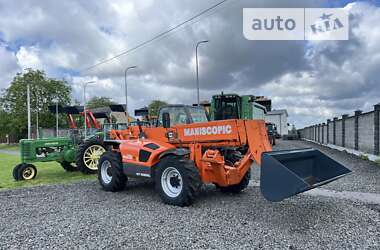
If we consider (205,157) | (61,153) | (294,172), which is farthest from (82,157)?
(294,172)

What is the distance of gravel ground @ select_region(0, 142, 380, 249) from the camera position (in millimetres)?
4508

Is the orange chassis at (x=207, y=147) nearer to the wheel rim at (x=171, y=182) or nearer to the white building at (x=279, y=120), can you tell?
the wheel rim at (x=171, y=182)

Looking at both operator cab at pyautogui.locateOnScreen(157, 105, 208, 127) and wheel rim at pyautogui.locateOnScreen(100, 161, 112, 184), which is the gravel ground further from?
operator cab at pyautogui.locateOnScreen(157, 105, 208, 127)

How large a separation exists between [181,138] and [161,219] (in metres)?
2.09

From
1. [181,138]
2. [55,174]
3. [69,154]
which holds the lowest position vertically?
[55,174]

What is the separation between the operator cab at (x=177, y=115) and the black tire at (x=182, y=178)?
42.7 inches

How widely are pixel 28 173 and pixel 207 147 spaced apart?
7.44 m

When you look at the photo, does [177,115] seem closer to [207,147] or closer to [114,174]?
[207,147]

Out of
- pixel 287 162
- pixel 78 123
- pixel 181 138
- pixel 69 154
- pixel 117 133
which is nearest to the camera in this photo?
pixel 287 162

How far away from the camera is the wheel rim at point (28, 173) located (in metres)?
11.0


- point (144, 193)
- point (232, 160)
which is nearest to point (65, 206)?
A: point (144, 193)

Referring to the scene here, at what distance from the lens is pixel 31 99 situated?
43438mm

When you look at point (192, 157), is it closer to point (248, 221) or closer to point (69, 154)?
point (248, 221)

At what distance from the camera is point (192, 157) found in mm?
6824
